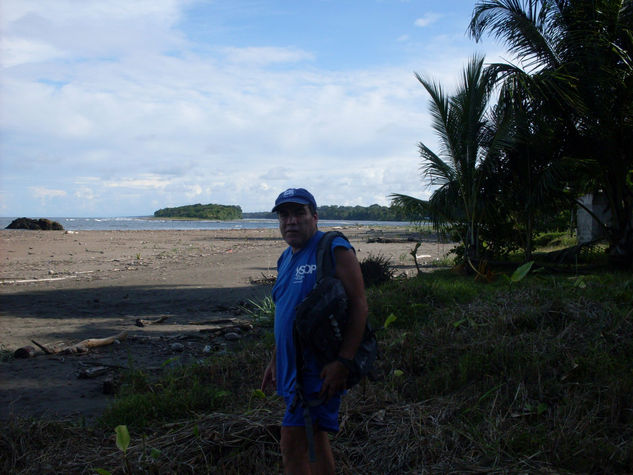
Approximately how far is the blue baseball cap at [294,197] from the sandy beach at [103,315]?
2.72m

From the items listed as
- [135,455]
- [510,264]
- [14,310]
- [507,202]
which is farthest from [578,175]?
[14,310]

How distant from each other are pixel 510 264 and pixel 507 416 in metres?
8.18

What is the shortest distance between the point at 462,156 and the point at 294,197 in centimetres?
945

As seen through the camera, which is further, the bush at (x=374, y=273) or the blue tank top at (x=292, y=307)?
the bush at (x=374, y=273)

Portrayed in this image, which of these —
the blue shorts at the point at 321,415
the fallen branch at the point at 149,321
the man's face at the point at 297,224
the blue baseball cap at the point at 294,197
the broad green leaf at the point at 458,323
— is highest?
the blue baseball cap at the point at 294,197

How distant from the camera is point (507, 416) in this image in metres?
3.81

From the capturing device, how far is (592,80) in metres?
9.98

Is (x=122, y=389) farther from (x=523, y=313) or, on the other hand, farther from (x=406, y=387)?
(x=523, y=313)

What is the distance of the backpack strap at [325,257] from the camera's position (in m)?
2.50

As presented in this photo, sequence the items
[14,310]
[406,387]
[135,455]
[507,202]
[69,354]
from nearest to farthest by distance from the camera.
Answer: [135,455]
[406,387]
[69,354]
[14,310]
[507,202]

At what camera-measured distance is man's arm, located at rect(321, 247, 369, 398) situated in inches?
97.2

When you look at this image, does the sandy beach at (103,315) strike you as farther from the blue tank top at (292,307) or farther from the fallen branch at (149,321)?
the blue tank top at (292,307)

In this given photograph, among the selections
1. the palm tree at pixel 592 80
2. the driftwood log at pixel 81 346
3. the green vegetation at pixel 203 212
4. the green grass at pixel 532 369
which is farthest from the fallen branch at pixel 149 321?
the green vegetation at pixel 203 212

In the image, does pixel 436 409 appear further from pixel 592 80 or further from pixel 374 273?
pixel 592 80
